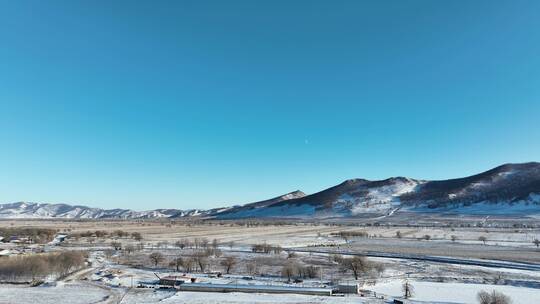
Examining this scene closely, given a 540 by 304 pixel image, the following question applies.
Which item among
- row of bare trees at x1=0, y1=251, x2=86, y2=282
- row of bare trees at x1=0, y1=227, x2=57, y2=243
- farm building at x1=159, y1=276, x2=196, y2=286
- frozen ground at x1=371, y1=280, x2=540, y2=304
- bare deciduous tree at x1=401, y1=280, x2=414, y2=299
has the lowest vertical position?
frozen ground at x1=371, y1=280, x2=540, y2=304

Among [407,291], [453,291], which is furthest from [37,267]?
[453,291]

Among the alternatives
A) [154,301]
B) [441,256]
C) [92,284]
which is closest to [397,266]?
[441,256]

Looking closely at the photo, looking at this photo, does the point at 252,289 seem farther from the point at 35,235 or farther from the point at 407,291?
the point at 35,235

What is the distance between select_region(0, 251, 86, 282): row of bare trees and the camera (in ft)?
149

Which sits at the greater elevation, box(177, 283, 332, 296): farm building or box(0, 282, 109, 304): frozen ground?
box(0, 282, 109, 304): frozen ground

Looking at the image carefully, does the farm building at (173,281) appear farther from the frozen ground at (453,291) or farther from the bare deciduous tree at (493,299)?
the bare deciduous tree at (493,299)

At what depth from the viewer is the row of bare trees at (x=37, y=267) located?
45.3 m

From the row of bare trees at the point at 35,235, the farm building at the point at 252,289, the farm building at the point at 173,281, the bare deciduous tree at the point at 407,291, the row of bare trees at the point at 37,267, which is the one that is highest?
the row of bare trees at the point at 35,235

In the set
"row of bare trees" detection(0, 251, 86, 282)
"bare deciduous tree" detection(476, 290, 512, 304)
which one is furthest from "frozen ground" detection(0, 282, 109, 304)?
"bare deciduous tree" detection(476, 290, 512, 304)

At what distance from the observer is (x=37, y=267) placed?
151ft

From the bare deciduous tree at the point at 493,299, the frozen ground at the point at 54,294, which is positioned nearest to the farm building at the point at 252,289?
the frozen ground at the point at 54,294

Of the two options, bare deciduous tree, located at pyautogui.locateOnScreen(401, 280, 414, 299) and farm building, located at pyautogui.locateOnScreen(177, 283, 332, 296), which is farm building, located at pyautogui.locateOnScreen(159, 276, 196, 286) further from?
bare deciduous tree, located at pyautogui.locateOnScreen(401, 280, 414, 299)

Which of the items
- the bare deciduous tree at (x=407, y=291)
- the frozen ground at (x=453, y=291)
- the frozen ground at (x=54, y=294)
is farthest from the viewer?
the bare deciduous tree at (x=407, y=291)

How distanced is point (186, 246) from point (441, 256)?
42881 mm
